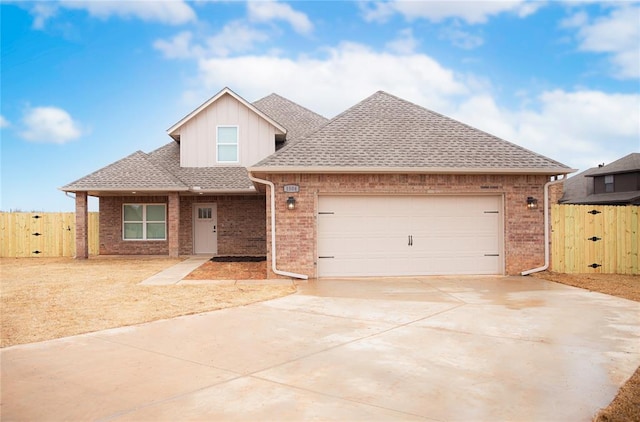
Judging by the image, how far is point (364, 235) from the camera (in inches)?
499

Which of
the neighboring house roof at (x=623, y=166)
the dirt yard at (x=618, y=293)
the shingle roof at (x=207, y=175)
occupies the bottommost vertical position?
the dirt yard at (x=618, y=293)

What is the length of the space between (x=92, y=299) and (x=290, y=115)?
16.0 metres

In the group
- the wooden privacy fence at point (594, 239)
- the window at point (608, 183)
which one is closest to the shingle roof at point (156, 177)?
the wooden privacy fence at point (594, 239)

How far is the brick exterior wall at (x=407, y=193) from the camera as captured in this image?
40.0 feet

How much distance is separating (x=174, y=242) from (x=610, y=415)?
673 inches

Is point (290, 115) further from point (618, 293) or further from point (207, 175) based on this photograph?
point (618, 293)

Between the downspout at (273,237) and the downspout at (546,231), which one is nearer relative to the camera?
the downspout at (273,237)

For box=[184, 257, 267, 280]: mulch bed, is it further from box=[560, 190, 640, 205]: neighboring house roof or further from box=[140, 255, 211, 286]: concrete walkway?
box=[560, 190, 640, 205]: neighboring house roof

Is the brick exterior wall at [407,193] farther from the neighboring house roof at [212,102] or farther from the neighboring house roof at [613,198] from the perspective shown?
the neighboring house roof at [613,198]

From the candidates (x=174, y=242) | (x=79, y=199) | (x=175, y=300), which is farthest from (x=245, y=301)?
(x=79, y=199)

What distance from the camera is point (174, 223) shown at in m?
18.5

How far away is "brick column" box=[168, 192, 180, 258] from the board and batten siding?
1.98m

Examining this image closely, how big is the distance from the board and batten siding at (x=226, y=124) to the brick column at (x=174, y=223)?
1983 mm

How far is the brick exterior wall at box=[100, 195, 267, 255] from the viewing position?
1986 centimetres
